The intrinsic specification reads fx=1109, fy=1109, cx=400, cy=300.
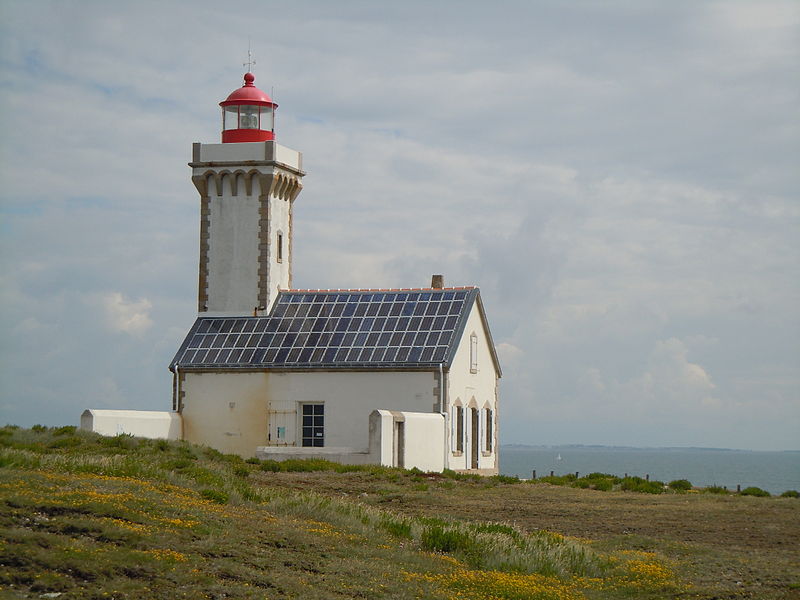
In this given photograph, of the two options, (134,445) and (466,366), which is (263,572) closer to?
(134,445)

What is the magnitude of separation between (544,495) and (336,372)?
9.79 m

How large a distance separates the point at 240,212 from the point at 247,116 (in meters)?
3.44

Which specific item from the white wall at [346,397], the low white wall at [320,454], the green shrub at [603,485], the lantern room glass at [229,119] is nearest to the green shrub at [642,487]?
the green shrub at [603,485]

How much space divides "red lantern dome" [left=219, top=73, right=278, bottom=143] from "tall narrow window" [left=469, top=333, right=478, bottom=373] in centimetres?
962

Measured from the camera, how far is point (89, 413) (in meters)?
29.8

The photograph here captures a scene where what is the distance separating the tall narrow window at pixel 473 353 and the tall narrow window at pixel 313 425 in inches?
199

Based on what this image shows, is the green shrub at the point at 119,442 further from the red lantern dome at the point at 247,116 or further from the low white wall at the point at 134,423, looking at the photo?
the red lantern dome at the point at 247,116

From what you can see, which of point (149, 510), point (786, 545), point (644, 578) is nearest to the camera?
point (149, 510)

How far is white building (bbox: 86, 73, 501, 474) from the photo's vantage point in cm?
3306

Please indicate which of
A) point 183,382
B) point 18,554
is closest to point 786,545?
point 18,554

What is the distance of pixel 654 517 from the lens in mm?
21531

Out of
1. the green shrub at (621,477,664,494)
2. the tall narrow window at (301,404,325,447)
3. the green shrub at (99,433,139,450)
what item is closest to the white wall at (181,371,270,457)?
the tall narrow window at (301,404,325,447)

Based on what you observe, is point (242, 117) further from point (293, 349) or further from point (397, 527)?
point (397, 527)

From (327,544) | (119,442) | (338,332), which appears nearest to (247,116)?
(338,332)
